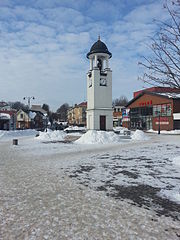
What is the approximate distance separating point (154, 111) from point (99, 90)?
26.2 metres

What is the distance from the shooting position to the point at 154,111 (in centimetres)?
4691

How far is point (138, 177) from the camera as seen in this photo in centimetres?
696

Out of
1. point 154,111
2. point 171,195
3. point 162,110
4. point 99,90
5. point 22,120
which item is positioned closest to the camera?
point 171,195

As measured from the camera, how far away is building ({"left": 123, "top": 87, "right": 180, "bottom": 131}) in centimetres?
4184

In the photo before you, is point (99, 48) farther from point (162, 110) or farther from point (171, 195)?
point (162, 110)

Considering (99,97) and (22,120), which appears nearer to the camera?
(99,97)

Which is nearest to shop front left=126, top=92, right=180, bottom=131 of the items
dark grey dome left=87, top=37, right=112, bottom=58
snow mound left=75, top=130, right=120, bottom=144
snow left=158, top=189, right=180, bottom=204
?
dark grey dome left=87, top=37, right=112, bottom=58

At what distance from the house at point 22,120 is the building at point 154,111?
31403mm

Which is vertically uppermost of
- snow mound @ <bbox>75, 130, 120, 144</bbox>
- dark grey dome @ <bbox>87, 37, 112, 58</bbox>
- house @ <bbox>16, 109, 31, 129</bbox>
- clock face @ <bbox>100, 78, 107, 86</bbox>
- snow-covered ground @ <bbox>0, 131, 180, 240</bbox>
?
dark grey dome @ <bbox>87, 37, 112, 58</bbox>

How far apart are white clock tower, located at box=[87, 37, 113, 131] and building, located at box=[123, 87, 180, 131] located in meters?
15.1

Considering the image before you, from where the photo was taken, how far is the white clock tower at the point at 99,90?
81.5 feet

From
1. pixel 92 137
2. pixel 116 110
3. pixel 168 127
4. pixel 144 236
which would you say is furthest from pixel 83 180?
pixel 116 110

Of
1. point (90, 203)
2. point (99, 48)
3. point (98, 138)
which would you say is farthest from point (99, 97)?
point (90, 203)

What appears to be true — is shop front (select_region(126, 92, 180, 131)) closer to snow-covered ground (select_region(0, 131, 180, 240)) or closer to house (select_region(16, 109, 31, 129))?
house (select_region(16, 109, 31, 129))
